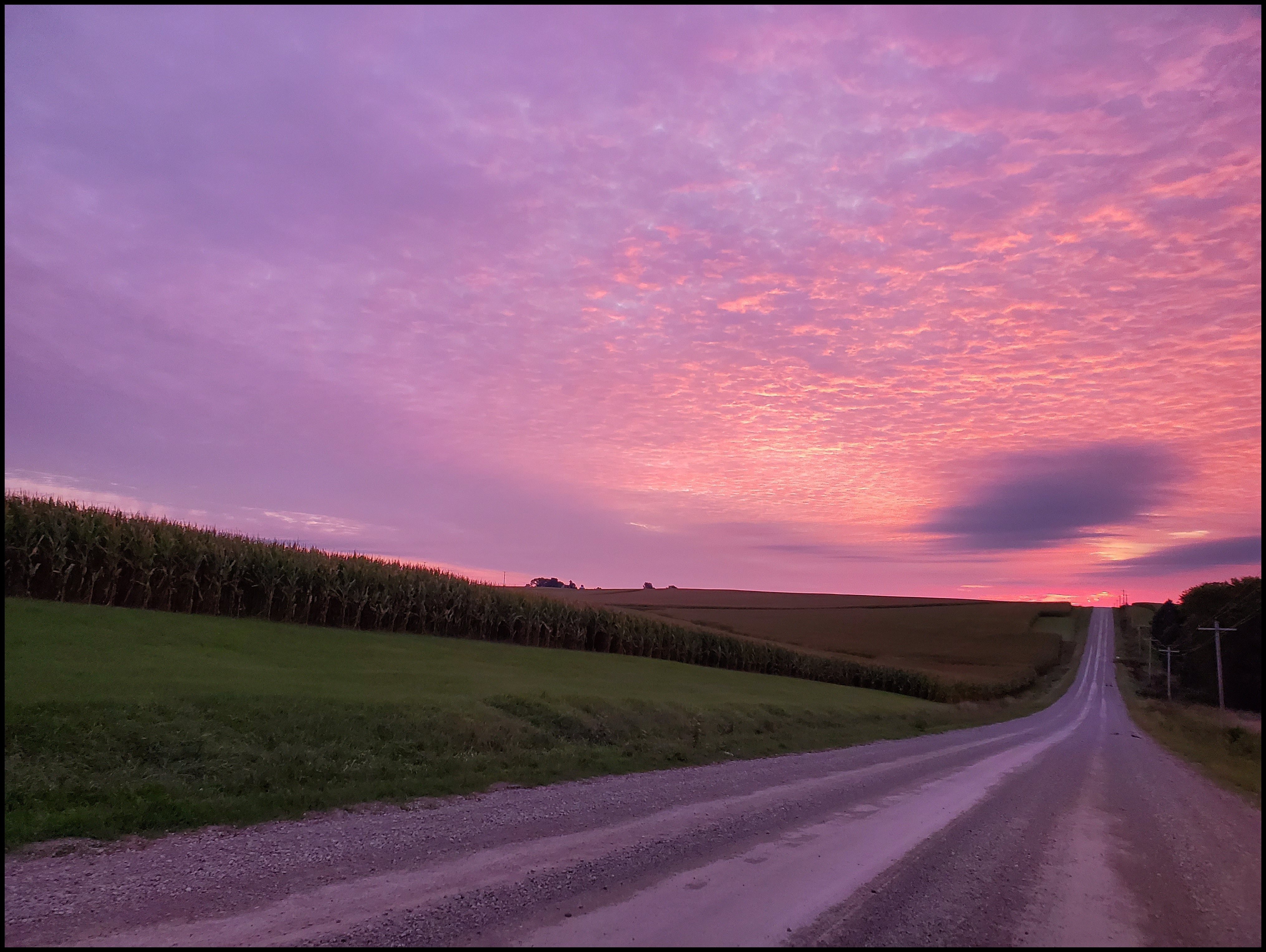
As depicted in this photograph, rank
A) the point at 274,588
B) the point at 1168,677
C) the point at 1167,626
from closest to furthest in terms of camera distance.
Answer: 1. the point at 274,588
2. the point at 1168,677
3. the point at 1167,626

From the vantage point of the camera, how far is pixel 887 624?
319 feet

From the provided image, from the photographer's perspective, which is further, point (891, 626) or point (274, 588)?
point (891, 626)

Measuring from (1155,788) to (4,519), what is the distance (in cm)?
2793

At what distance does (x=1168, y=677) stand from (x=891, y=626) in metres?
31.5

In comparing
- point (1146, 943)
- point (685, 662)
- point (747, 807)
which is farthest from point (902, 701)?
point (1146, 943)

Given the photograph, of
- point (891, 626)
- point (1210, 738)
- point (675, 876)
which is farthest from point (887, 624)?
point (675, 876)

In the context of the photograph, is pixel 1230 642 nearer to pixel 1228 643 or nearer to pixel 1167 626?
pixel 1228 643

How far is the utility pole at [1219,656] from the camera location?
16.0 metres

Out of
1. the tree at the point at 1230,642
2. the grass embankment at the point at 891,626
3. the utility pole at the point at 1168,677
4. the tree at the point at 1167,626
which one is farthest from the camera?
the grass embankment at the point at 891,626

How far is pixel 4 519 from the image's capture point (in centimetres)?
2025

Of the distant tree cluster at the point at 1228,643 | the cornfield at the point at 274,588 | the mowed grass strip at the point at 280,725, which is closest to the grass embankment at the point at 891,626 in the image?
the cornfield at the point at 274,588

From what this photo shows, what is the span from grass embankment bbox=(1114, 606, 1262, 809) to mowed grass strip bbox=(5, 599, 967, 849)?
854 cm

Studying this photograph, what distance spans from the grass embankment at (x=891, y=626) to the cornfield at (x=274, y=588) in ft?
7.79

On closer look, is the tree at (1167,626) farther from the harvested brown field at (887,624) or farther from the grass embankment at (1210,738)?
the harvested brown field at (887,624)
